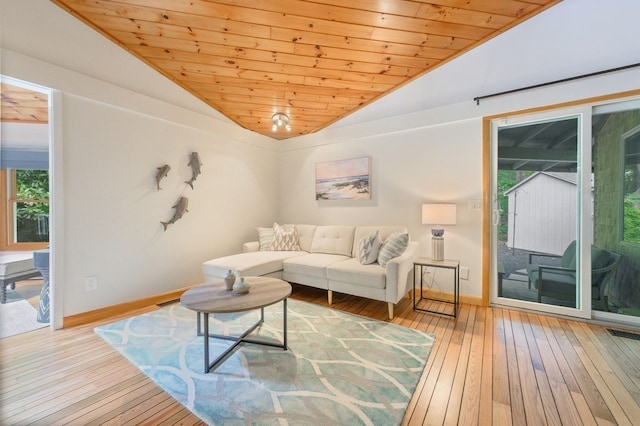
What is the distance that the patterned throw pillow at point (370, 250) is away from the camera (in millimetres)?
3023

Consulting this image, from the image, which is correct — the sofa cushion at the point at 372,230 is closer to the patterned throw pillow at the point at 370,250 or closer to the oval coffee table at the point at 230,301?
the patterned throw pillow at the point at 370,250

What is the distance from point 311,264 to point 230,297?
1341mm

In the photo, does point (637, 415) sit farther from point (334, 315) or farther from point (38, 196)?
point (38, 196)

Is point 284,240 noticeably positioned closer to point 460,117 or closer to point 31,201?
point 460,117

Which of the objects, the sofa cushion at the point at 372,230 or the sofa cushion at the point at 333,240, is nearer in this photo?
the sofa cushion at the point at 372,230

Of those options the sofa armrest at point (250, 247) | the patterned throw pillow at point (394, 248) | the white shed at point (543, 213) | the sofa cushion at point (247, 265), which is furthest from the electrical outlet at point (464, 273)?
the sofa armrest at point (250, 247)

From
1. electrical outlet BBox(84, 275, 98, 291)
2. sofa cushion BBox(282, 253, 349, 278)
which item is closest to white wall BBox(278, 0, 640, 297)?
sofa cushion BBox(282, 253, 349, 278)

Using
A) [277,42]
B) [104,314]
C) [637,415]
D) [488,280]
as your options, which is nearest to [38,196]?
[104,314]

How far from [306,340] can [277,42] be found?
2650 millimetres

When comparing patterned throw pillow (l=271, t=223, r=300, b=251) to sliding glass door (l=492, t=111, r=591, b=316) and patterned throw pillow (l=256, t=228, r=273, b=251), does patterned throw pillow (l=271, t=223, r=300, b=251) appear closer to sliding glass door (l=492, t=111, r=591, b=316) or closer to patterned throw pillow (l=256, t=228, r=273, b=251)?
patterned throw pillow (l=256, t=228, r=273, b=251)

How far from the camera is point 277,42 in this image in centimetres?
231

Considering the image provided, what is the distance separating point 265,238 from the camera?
158 inches

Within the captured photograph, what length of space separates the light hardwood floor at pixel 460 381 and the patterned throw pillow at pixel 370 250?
2.86 ft

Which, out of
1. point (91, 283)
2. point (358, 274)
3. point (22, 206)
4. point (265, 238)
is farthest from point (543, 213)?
point (22, 206)
